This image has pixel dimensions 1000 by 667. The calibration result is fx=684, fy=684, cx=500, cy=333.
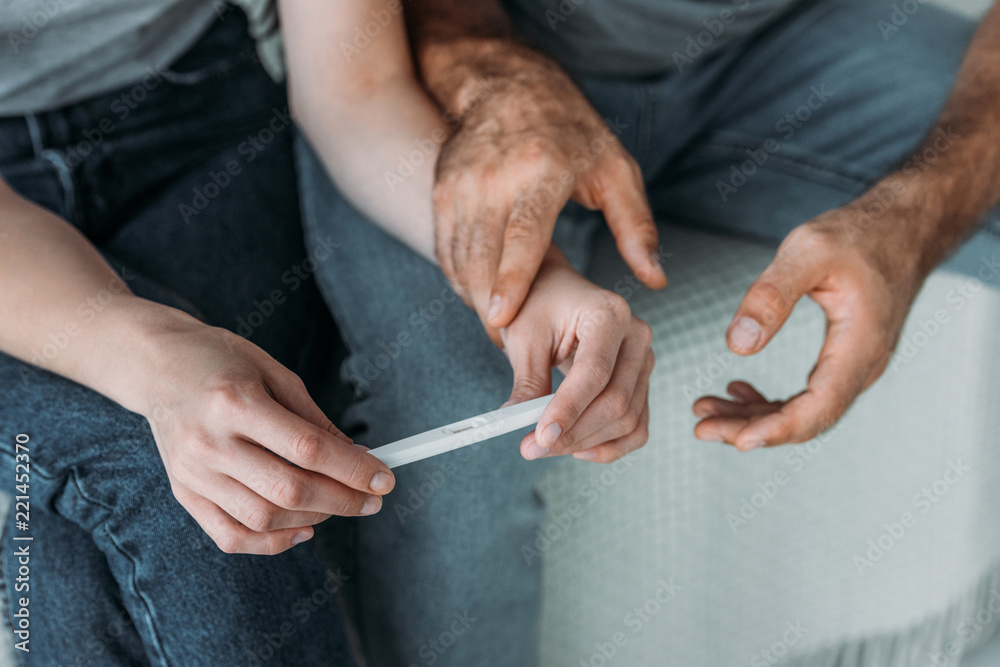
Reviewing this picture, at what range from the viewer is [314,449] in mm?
344

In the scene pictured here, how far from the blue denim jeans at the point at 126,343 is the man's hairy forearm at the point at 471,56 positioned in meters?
0.15

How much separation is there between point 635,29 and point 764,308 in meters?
0.35

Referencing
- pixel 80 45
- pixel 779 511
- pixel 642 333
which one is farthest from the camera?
pixel 779 511

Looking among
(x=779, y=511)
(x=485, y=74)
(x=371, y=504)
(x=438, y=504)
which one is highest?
(x=485, y=74)

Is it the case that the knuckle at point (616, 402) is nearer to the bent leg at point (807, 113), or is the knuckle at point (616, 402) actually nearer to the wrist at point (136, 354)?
the wrist at point (136, 354)

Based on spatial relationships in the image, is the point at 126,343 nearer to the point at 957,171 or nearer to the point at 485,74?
the point at 485,74

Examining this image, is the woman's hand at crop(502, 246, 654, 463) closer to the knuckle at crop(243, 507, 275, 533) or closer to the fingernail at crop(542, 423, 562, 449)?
the fingernail at crop(542, 423, 562, 449)

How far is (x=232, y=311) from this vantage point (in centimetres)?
55

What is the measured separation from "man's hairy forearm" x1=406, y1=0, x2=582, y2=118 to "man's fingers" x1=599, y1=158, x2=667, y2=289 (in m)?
0.10

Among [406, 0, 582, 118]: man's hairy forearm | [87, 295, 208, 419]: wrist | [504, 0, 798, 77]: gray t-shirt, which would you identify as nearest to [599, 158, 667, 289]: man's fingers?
[406, 0, 582, 118]: man's hairy forearm

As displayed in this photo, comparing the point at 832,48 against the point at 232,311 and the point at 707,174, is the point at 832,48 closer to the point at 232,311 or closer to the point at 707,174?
the point at 707,174

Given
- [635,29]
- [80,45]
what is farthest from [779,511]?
[80,45]

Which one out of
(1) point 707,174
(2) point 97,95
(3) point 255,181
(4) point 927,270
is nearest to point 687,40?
(1) point 707,174

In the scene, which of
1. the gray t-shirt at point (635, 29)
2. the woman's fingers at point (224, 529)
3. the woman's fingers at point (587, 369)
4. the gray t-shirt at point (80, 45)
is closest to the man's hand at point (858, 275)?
the woman's fingers at point (587, 369)
